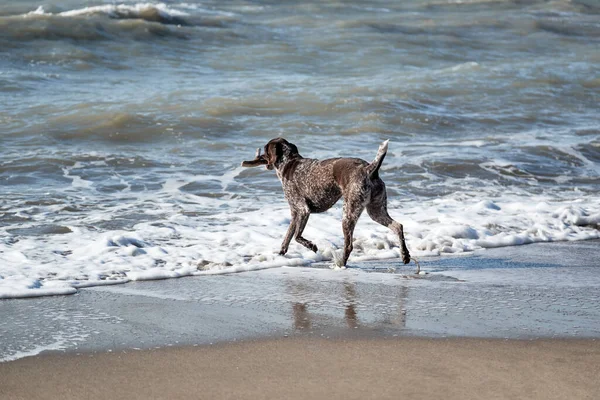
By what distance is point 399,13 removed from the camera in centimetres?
3222

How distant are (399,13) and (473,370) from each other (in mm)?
28682

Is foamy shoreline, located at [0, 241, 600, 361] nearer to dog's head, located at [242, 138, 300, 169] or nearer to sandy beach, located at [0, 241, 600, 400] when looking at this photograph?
sandy beach, located at [0, 241, 600, 400]

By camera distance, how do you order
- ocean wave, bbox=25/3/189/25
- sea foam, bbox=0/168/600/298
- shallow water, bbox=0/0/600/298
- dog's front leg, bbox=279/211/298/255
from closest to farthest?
sea foam, bbox=0/168/600/298
dog's front leg, bbox=279/211/298/255
shallow water, bbox=0/0/600/298
ocean wave, bbox=25/3/189/25

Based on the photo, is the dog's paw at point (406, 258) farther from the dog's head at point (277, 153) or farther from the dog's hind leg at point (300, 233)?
the dog's head at point (277, 153)

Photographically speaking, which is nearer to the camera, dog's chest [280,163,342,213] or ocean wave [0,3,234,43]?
dog's chest [280,163,342,213]

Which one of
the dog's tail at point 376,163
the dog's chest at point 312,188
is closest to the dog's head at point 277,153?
the dog's chest at point 312,188

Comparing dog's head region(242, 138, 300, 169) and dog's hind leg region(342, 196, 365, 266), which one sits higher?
dog's head region(242, 138, 300, 169)

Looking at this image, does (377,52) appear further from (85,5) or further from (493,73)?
(85,5)

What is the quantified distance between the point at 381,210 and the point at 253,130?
25.1ft

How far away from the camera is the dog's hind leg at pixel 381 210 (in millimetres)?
7238

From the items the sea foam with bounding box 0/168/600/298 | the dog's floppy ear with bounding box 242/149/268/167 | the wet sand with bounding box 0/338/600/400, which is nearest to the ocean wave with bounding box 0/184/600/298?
the sea foam with bounding box 0/168/600/298

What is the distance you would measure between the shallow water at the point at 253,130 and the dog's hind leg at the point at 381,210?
25.2 inches

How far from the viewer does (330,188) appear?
7.57 metres

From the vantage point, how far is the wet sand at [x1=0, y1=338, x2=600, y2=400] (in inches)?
170
